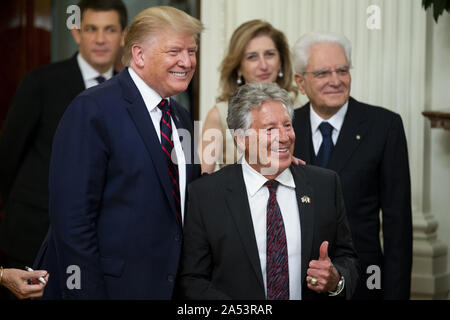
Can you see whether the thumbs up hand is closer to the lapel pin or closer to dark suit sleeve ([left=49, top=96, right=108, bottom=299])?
the lapel pin

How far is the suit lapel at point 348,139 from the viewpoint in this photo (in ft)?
9.98

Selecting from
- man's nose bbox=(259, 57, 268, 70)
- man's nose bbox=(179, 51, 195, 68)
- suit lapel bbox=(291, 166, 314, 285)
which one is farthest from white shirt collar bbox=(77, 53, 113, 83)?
suit lapel bbox=(291, 166, 314, 285)

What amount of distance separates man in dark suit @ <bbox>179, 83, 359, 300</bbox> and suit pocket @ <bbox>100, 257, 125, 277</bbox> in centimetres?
22

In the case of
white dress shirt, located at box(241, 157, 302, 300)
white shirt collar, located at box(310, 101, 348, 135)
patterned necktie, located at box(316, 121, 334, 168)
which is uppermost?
white shirt collar, located at box(310, 101, 348, 135)

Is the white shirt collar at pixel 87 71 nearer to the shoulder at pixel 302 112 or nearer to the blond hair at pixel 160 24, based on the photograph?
the shoulder at pixel 302 112

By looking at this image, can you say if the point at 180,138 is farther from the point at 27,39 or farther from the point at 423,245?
the point at 27,39

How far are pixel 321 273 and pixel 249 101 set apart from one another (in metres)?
0.65

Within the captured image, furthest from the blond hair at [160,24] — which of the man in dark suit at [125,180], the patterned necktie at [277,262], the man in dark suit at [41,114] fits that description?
the man in dark suit at [41,114]

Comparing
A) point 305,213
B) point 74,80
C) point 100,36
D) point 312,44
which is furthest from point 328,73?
point 74,80

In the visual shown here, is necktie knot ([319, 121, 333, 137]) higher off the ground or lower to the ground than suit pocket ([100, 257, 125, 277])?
higher

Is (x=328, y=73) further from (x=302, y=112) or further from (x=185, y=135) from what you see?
(x=185, y=135)

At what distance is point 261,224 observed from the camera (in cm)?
245

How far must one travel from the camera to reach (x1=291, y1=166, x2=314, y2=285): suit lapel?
2430mm
